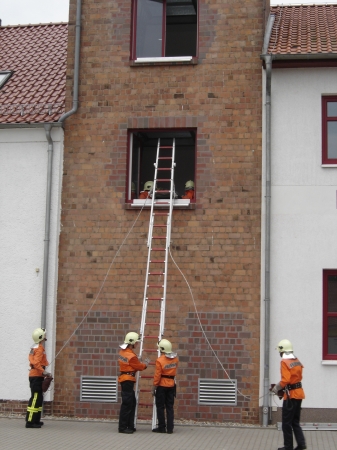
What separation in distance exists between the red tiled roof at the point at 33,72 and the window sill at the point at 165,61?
1823 millimetres

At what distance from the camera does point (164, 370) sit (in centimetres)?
1326

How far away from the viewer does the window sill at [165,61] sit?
1551 centimetres

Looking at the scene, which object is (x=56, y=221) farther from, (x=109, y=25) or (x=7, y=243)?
(x=109, y=25)

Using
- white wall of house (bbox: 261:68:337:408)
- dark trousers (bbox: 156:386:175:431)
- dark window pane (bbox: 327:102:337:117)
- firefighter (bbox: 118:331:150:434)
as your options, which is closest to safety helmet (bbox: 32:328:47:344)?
firefighter (bbox: 118:331:150:434)

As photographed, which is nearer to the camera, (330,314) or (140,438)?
(140,438)

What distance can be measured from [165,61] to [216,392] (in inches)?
253

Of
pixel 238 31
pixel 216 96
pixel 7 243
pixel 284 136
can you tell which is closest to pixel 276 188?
pixel 284 136

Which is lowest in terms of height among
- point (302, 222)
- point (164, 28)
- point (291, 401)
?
Result: point (291, 401)

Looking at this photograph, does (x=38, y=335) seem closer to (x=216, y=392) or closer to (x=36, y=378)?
(x=36, y=378)

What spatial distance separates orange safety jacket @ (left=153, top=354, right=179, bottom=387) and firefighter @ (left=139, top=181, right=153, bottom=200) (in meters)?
3.47

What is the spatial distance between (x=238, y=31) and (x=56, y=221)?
16.8 feet

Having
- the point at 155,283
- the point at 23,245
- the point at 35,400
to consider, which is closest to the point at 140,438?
the point at 35,400

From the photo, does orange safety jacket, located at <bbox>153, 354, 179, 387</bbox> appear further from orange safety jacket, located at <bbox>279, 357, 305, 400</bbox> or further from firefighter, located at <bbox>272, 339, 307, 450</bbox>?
orange safety jacket, located at <bbox>279, 357, 305, 400</bbox>

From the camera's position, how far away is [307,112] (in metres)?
15.0
